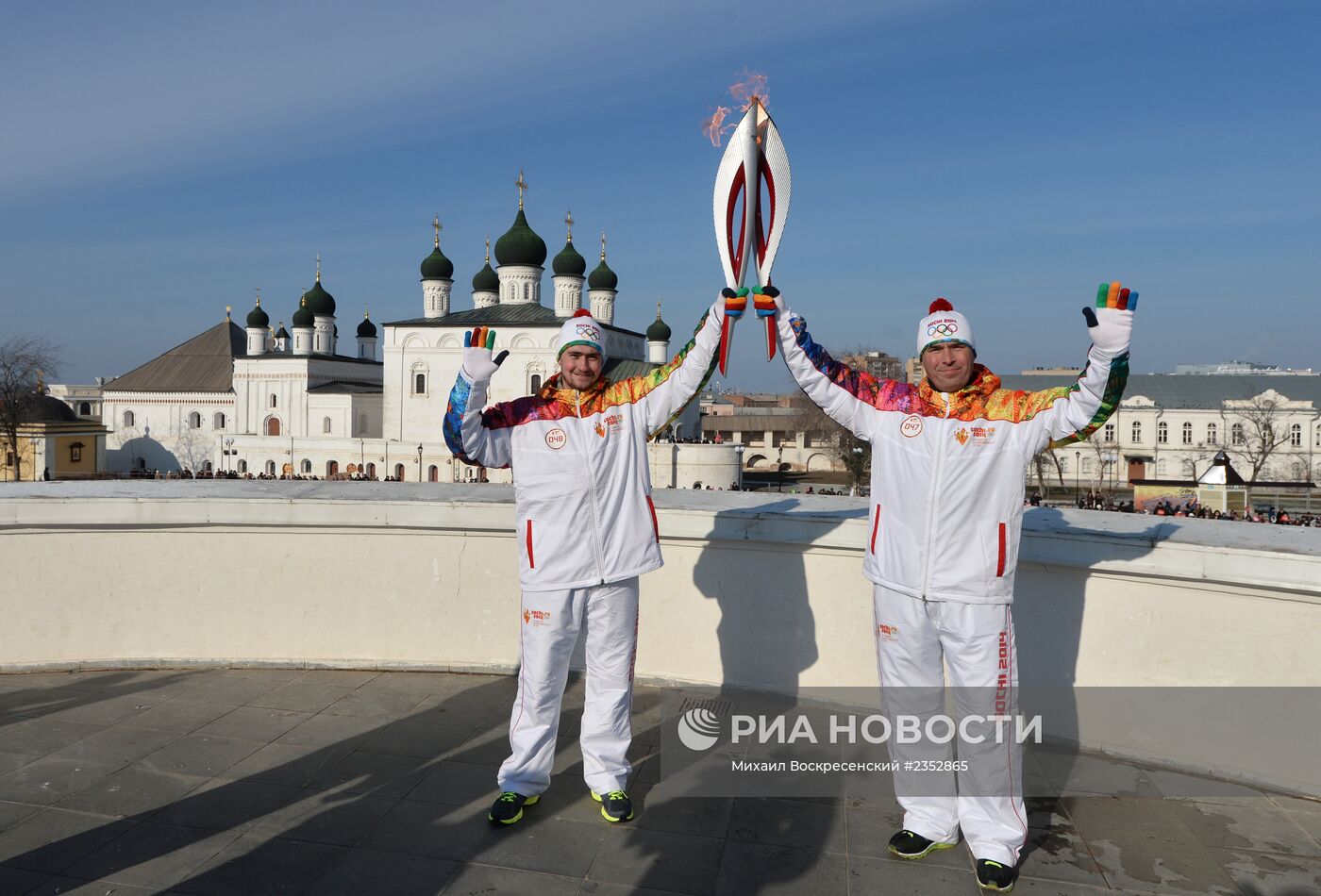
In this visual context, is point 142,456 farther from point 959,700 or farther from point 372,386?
point 959,700

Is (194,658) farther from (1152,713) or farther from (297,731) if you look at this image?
(1152,713)

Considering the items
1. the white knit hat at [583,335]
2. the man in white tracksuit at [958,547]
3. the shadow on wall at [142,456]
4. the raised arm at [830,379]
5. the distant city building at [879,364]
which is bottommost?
the shadow on wall at [142,456]

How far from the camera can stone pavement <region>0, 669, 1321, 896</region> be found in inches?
123

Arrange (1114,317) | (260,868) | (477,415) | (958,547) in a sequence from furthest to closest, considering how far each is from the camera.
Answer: (477,415), (958,547), (260,868), (1114,317)

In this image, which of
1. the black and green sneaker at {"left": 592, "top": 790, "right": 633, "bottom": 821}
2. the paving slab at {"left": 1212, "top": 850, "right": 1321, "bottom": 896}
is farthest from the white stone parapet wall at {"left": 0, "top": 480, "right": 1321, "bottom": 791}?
the black and green sneaker at {"left": 592, "top": 790, "right": 633, "bottom": 821}

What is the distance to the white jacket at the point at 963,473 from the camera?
326 centimetres

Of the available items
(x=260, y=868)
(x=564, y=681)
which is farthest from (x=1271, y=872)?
(x=260, y=868)

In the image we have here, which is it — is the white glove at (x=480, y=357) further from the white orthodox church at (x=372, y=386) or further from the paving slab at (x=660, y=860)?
the white orthodox church at (x=372, y=386)

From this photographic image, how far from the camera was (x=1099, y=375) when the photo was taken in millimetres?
3113

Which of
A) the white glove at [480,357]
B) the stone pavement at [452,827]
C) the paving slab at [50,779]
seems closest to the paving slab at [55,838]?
the stone pavement at [452,827]

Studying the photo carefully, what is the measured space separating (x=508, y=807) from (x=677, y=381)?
5.90 ft

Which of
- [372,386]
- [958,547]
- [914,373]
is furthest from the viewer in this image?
[372,386]

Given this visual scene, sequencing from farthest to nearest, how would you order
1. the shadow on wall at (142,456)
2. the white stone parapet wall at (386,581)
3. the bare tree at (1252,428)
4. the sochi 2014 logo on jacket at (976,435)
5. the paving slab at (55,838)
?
Result: the shadow on wall at (142,456) → the bare tree at (1252,428) → the white stone parapet wall at (386,581) → the sochi 2014 logo on jacket at (976,435) → the paving slab at (55,838)

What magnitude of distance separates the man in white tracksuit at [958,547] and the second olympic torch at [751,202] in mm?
155
